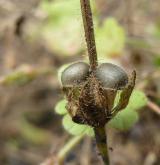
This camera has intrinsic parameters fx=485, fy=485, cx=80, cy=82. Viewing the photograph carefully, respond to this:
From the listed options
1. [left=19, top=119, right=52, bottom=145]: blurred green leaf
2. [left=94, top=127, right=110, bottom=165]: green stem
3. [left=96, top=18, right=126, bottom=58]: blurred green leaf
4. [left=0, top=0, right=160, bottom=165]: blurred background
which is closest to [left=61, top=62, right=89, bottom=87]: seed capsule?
[left=94, top=127, right=110, bottom=165]: green stem

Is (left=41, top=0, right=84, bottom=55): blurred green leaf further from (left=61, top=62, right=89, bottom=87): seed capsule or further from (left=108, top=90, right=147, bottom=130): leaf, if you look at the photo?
(left=61, top=62, right=89, bottom=87): seed capsule

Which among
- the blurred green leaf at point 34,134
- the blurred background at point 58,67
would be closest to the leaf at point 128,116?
the blurred background at point 58,67

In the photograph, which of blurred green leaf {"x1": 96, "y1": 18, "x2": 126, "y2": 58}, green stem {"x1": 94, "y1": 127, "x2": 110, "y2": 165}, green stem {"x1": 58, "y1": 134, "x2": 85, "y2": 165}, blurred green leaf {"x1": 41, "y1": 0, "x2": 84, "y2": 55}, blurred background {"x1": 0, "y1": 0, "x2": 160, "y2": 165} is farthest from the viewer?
blurred green leaf {"x1": 41, "y1": 0, "x2": 84, "y2": 55}

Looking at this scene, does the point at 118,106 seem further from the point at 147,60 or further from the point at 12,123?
the point at 12,123

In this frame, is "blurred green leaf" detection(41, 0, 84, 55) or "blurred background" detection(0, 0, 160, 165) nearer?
"blurred background" detection(0, 0, 160, 165)

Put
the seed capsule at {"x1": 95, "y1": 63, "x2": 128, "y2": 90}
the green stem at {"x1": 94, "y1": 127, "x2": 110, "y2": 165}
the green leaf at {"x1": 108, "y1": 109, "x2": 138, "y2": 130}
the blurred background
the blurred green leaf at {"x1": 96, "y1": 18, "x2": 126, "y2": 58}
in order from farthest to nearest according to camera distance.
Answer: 1. the blurred green leaf at {"x1": 96, "y1": 18, "x2": 126, "y2": 58}
2. the blurred background
3. the green leaf at {"x1": 108, "y1": 109, "x2": 138, "y2": 130}
4. the green stem at {"x1": 94, "y1": 127, "x2": 110, "y2": 165}
5. the seed capsule at {"x1": 95, "y1": 63, "x2": 128, "y2": 90}

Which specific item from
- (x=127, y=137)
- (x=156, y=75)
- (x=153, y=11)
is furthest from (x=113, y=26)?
(x=153, y=11)
